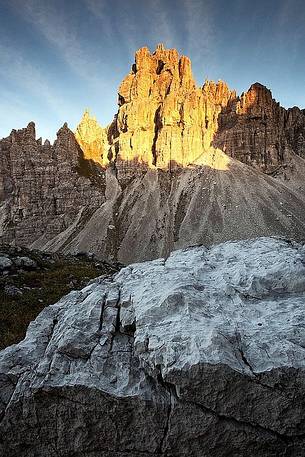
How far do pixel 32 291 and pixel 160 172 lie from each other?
115 metres

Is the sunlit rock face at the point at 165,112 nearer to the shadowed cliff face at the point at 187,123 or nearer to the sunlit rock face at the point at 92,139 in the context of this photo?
the shadowed cliff face at the point at 187,123

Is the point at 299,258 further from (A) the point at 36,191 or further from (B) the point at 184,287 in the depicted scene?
(A) the point at 36,191

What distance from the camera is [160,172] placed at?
12950cm

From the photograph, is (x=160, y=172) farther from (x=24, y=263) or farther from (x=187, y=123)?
(x=24, y=263)

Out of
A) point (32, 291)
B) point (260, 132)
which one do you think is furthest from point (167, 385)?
point (260, 132)

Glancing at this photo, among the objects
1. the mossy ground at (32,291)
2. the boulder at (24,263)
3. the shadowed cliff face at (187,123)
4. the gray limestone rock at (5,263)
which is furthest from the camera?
the shadowed cliff face at (187,123)

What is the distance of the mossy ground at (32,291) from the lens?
46.5 ft

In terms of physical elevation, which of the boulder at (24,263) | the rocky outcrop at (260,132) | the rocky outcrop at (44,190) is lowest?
the boulder at (24,263)

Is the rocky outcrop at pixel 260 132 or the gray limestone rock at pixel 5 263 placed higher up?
the rocky outcrop at pixel 260 132

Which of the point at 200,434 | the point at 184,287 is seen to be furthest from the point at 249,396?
the point at 184,287

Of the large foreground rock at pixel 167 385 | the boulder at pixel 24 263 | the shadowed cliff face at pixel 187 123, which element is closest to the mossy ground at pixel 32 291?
the boulder at pixel 24 263

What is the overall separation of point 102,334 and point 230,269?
510 cm

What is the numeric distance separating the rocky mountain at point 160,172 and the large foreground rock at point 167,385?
8802 centimetres

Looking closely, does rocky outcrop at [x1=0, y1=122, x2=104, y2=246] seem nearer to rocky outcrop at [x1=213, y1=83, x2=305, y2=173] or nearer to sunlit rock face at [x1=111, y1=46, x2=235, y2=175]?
sunlit rock face at [x1=111, y1=46, x2=235, y2=175]
